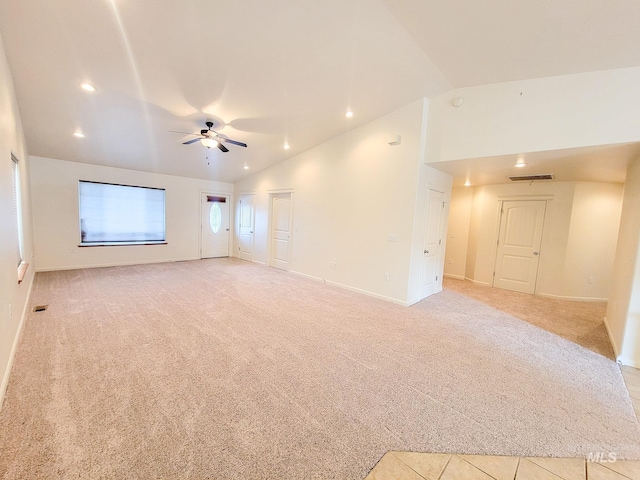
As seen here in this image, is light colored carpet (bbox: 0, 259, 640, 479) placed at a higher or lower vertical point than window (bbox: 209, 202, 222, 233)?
lower

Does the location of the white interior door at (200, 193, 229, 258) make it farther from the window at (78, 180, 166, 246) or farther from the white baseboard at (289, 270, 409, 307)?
the white baseboard at (289, 270, 409, 307)

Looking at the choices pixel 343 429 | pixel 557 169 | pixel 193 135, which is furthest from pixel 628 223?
pixel 193 135

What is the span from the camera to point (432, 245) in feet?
15.9

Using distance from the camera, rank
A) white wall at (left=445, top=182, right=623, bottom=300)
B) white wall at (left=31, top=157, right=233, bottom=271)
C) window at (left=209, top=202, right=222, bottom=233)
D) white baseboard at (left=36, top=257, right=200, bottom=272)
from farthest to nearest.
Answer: window at (left=209, top=202, right=222, bottom=233) < white baseboard at (left=36, top=257, right=200, bottom=272) < white wall at (left=31, top=157, right=233, bottom=271) < white wall at (left=445, top=182, right=623, bottom=300)

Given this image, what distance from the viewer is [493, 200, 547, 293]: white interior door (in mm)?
5309

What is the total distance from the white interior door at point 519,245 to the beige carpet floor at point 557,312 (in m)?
0.26

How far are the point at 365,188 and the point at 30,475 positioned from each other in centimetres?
465

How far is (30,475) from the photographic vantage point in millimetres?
1332

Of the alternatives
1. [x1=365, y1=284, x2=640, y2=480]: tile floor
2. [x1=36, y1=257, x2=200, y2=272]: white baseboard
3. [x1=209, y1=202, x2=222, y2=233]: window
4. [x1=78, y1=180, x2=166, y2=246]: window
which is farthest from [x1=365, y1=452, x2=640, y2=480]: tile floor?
[x1=209, y1=202, x2=222, y2=233]: window

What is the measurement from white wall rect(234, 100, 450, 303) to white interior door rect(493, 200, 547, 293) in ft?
7.69

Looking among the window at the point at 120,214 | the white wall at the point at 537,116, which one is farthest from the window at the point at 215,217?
the white wall at the point at 537,116

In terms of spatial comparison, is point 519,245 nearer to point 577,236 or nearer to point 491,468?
point 577,236

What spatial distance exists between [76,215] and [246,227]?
12.6 feet

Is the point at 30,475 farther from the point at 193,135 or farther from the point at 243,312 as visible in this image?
the point at 193,135
